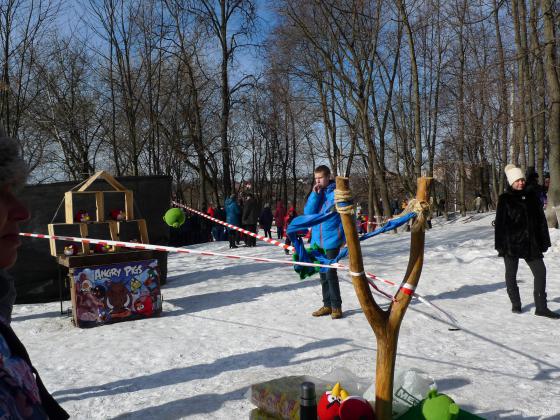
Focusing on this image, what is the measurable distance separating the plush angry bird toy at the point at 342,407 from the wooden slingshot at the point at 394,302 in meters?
0.09

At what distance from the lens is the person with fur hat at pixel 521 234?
6031mm

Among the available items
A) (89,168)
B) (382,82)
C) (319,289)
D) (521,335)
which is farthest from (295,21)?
(521,335)

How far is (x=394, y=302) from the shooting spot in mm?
2887

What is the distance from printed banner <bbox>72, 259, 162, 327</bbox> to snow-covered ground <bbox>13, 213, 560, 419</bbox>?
185 millimetres

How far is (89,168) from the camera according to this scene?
22125 mm

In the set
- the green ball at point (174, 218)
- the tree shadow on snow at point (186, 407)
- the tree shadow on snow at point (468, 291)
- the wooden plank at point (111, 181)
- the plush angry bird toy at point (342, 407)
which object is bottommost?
the tree shadow on snow at point (186, 407)

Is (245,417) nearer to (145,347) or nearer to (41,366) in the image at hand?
(145,347)

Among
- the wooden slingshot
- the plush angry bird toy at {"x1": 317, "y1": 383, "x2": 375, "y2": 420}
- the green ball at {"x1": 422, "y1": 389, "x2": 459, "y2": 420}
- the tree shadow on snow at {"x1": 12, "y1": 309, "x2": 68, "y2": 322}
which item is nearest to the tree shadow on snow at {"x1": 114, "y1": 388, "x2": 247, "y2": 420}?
the plush angry bird toy at {"x1": 317, "y1": 383, "x2": 375, "y2": 420}

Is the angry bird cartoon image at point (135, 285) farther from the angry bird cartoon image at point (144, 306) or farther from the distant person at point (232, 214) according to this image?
the distant person at point (232, 214)

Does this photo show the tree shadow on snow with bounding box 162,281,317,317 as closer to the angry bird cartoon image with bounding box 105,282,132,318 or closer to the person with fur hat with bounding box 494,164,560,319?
the angry bird cartoon image with bounding box 105,282,132,318

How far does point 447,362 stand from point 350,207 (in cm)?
258

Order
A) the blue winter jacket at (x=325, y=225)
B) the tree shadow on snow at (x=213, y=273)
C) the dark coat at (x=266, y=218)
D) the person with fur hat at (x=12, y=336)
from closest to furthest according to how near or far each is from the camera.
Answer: the person with fur hat at (x=12, y=336)
the blue winter jacket at (x=325, y=225)
the tree shadow on snow at (x=213, y=273)
the dark coat at (x=266, y=218)

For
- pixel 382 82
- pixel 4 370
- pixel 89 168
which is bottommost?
pixel 4 370

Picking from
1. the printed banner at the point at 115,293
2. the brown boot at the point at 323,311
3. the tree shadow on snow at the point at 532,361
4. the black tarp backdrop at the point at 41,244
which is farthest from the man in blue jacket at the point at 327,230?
the black tarp backdrop at the point at 41,244
